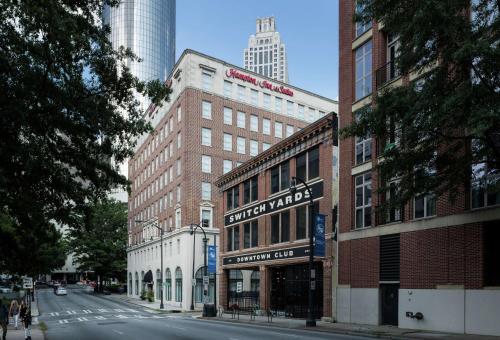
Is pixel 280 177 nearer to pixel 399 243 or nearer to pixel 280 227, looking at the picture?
pixel 280 227

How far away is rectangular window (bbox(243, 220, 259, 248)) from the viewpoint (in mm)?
43100

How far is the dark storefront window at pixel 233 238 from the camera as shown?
46781 mm

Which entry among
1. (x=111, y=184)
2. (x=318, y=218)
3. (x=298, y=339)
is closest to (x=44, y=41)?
(x=111, y=184)

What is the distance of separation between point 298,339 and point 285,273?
740 inches

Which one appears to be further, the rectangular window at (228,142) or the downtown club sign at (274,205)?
the rectangular window at (228,142)

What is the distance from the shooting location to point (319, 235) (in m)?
30.5

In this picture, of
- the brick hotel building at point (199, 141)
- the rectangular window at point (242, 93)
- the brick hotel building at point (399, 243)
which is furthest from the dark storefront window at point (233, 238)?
the rectangular window at point (242, 93)

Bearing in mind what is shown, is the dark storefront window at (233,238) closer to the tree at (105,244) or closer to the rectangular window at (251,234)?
the rectangular window at (251,234)

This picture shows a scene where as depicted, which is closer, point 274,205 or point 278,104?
point 274,205

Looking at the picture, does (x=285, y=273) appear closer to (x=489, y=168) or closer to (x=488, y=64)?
(x=489, y=168)

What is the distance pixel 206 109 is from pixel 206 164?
21.5 feet

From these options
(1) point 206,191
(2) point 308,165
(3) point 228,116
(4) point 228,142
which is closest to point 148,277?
(1) point 206,191

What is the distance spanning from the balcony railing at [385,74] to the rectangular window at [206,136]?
1454 inches

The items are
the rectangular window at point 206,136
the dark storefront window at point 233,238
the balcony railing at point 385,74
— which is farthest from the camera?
the rectangular window at point 206,136
